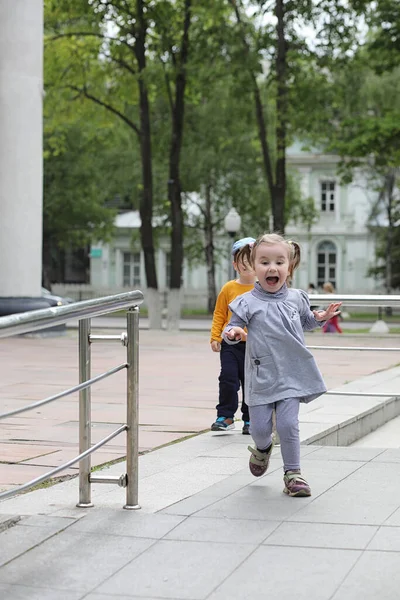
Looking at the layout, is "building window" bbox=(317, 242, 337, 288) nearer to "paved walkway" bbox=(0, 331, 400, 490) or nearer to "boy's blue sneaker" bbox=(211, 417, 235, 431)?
"paved walkway" bbox=(0, 331, 400, 490)

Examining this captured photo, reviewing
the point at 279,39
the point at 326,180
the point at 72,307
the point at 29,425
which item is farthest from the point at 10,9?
the point at 326,180

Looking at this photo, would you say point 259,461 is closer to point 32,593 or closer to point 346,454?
point 346,454

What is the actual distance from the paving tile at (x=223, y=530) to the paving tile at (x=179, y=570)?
0.09 meters

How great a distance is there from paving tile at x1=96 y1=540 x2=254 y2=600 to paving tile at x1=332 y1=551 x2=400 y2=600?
45 centimetres

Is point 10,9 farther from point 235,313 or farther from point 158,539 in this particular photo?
point 158,539

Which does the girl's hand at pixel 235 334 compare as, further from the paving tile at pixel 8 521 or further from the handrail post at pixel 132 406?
the paving tile at pixel 8 521

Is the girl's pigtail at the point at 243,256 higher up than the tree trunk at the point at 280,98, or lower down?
lower down

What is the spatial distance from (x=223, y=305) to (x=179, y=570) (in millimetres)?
3976

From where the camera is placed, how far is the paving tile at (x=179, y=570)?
4.02 meters

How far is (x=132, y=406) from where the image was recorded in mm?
5352

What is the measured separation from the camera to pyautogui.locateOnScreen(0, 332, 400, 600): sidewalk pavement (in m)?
4.07

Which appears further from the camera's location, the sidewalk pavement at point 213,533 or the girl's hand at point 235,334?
the girl's hand at point 235,334

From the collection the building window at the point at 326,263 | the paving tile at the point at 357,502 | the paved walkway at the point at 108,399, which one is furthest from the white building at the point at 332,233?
the paving tile at the point at 357,502

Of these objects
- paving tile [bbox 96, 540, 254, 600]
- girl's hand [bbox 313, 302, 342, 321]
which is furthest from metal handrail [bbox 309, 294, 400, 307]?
paving tile [bbox 96, 540, 254, 600]
